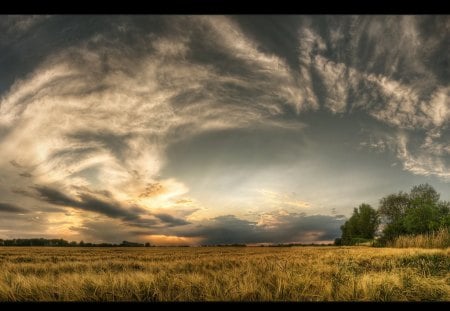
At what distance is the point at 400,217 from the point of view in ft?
177

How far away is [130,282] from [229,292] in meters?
1.52

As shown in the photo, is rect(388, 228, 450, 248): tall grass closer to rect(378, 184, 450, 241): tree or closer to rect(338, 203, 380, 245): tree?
rect(378, 184, 450, 241): tree

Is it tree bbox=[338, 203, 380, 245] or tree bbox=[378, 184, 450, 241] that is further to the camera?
tree bbox=[338, 203, 380, 245]

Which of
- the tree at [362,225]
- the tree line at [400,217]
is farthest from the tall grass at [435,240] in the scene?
the tree at [362,225]

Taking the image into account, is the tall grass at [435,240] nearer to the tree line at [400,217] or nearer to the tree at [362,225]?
the tree line at [400,217]

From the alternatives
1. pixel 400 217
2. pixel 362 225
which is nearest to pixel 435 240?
pixel 400 217

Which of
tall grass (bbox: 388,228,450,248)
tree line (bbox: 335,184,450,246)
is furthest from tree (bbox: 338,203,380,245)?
tall grass (bbox: 388,228,450,248)

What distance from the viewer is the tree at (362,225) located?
69.4 m

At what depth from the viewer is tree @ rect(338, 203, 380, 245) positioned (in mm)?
69438

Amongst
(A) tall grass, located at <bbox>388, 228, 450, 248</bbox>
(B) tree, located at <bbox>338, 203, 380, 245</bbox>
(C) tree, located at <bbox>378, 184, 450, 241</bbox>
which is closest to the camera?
(A) tall grass, located at <bbox>388, 228, 450, 248</bbox>

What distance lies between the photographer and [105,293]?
198 inches
